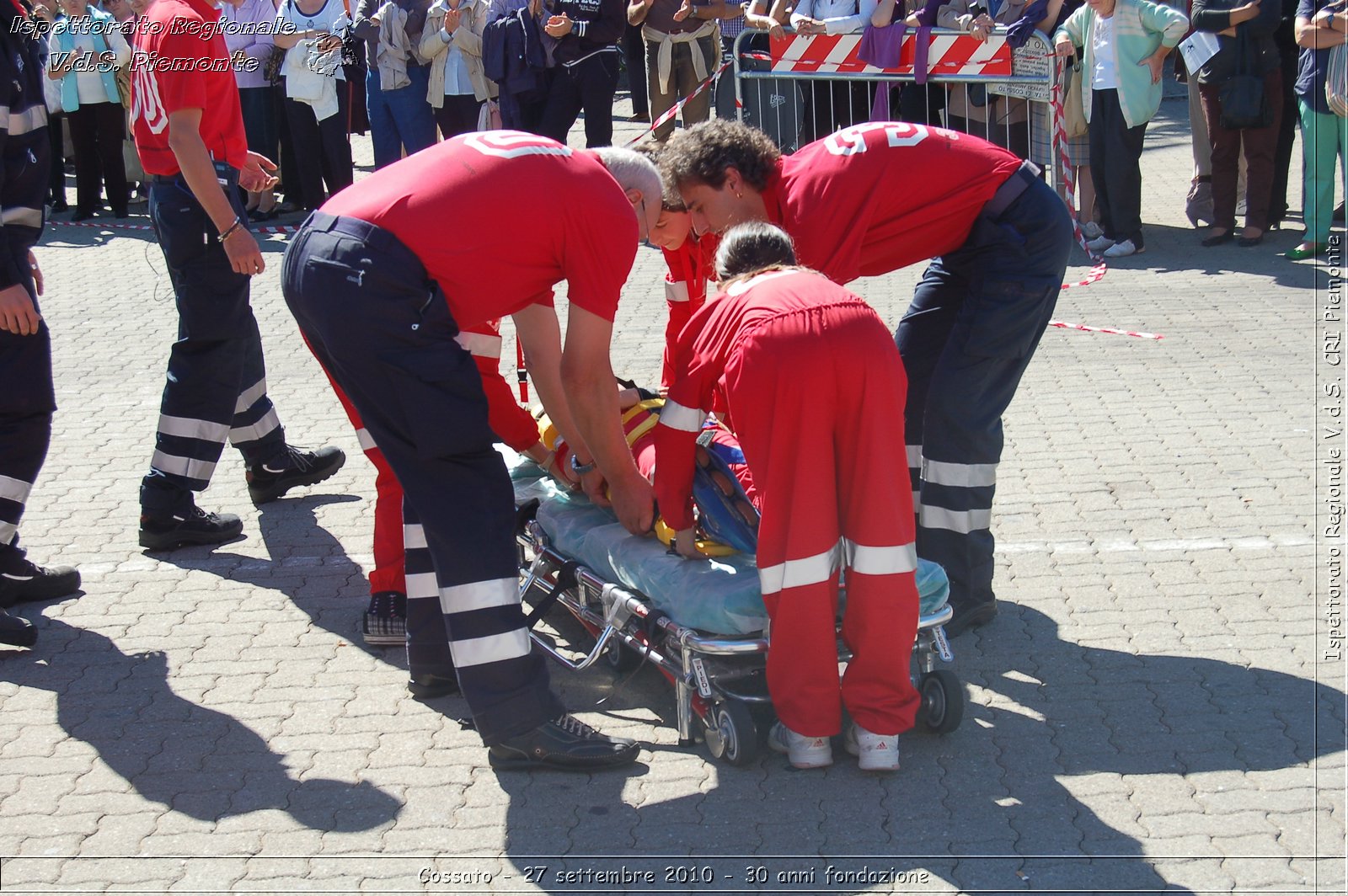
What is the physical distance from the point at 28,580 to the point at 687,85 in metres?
7.99

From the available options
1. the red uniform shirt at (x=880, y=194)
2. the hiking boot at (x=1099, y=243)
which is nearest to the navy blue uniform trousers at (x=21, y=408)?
the red uniform shirt at (x=880, y=194)

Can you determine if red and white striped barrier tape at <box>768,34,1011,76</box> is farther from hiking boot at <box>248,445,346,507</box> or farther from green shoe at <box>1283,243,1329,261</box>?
hiking boot at <box>248,445,346,507</box>

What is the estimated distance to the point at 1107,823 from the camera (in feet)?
11.1

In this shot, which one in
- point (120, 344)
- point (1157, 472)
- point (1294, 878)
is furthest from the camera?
Answer: point (120, 344)

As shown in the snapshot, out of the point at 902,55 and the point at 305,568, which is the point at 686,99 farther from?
the point at 305,568

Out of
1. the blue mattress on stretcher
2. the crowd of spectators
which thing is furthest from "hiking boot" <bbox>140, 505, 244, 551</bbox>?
the crowd of spectators

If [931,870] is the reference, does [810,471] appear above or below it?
above

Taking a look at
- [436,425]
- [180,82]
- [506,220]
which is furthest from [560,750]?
[180,82]

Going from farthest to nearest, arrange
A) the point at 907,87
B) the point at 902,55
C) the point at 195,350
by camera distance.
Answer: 1. the point at 907,87
2. the point at 902,55
3. the point at 195,350

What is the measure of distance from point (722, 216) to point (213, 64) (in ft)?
7.67

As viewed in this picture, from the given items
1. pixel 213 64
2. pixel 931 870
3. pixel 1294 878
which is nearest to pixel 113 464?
pixel 213 64

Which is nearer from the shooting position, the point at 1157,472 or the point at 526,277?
the point at 526,277

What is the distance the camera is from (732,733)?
3648mm

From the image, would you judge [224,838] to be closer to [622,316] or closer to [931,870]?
[931,870]
